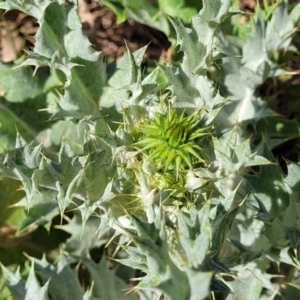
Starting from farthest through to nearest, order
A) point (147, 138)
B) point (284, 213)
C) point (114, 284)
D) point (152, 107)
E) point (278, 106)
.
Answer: point (278, 106) → point (114, 284) → point (284, 213) → point (152, 107) → point (147, 138)

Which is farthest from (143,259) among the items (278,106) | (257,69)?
(278,106)

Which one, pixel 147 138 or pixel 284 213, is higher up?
pixel 147 138

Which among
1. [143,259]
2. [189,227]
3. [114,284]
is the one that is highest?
[189,227]

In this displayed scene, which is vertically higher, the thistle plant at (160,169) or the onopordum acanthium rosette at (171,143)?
the onopordum acanthium rosette at (171,143)

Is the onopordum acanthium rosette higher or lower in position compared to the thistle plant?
higher

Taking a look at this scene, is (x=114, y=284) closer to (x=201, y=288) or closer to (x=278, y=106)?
(x=201, y=288)

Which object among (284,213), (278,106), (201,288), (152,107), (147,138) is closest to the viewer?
(201,288)

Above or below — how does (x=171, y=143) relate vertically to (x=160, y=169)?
above

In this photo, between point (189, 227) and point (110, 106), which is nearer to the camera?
point (189, 227)
